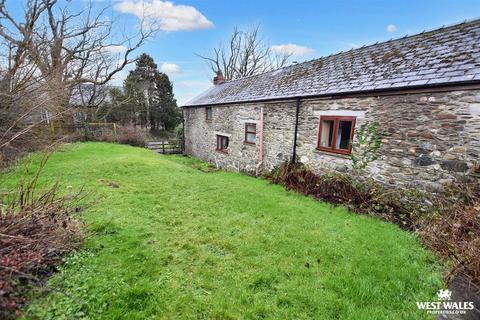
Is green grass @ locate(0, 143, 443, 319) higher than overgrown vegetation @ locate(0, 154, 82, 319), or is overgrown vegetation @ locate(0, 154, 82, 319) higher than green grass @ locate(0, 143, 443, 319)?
overgrown vegetation @ locate(0, 154, 82, 319)

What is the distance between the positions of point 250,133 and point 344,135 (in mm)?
4957

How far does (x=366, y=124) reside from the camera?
6.50 metres

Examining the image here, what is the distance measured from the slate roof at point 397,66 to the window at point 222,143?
3.76 metres

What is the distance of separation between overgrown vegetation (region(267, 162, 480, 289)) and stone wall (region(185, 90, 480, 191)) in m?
0.33

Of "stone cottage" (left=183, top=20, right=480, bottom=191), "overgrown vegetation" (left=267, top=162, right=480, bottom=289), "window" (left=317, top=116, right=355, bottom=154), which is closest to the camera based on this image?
"overgrown vegetation" (left=267, top=162, right=480, bottom=289)

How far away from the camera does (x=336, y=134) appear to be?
24.2 ft

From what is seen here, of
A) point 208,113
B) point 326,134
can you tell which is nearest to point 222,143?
point 208,113

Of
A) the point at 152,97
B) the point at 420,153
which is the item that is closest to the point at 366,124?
the point at 420,153

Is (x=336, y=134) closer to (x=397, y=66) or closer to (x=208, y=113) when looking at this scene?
(x=397, y=66)

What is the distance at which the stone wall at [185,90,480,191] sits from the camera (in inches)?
191

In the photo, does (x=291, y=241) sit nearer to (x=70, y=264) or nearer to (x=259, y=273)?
(x=259, y=273)

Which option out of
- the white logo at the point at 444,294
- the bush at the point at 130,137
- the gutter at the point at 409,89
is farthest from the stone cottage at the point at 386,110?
the bush at the point at 130,137

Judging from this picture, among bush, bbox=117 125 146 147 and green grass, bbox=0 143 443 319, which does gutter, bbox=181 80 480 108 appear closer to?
green grass, bbox=0 143 443 319

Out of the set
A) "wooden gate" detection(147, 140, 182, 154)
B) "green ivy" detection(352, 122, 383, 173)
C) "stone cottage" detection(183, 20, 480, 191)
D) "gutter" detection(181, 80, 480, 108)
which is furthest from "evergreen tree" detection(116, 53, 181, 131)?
"green ivy" detection(352, 122, 383, 173)
